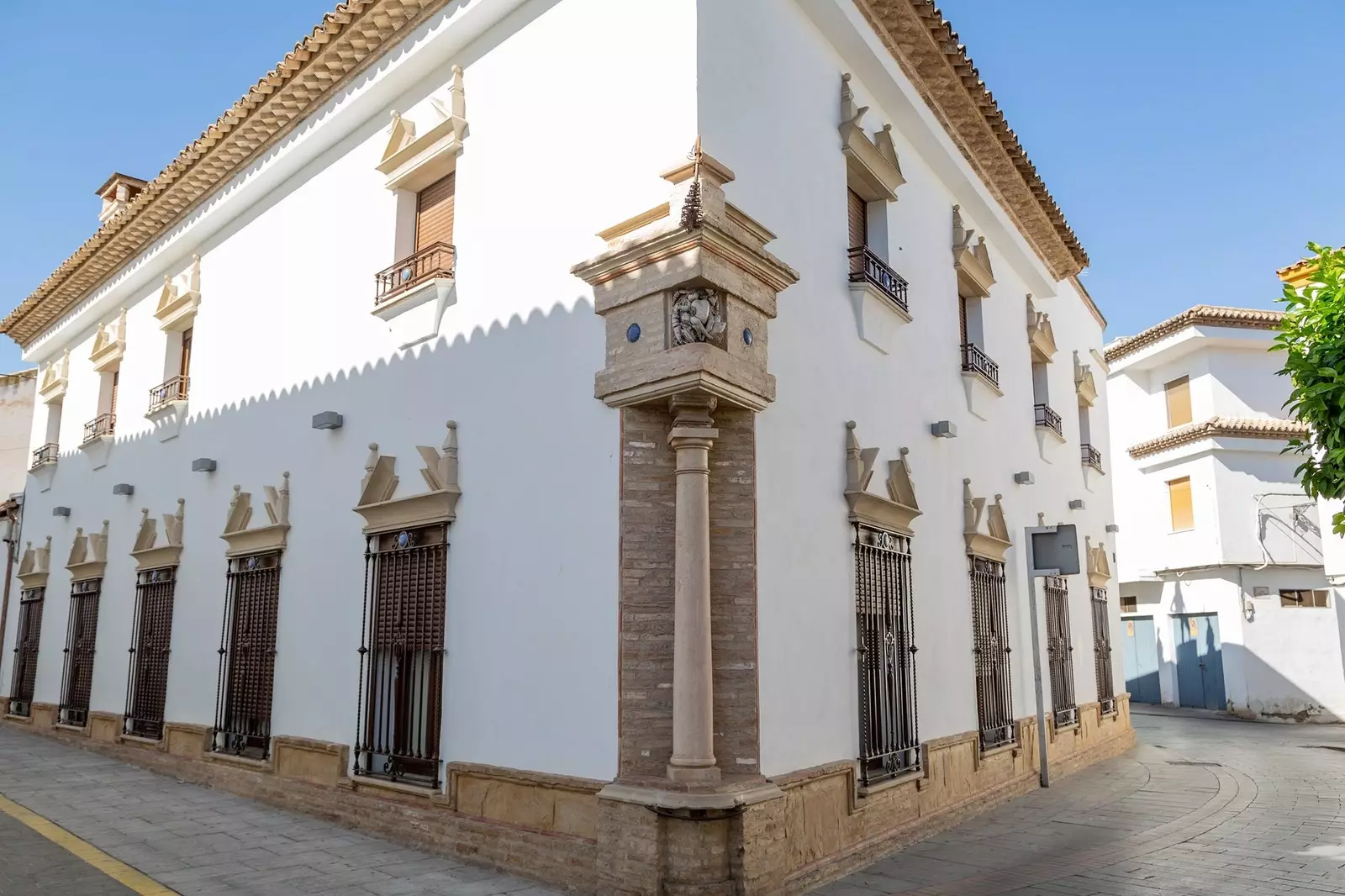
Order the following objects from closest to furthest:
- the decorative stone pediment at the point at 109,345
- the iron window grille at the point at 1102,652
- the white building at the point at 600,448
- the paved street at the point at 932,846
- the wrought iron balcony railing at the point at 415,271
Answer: the white building at the point at 600,448 < the paved street at the point at 932,846 < the wrought iron balcony railing at the point at 415,271 < the decorative stone pediment at the point at 109,345 < the iron window grille at the point at 1102,652

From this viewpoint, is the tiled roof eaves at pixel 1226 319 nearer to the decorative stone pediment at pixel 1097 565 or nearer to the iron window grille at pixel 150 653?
the decorative stone pediment at pixel 1097 565

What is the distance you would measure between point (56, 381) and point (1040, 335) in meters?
14.7

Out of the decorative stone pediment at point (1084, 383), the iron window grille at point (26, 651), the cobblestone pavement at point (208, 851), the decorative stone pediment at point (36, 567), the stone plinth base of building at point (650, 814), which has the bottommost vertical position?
the cobblestone pavement at point (208, 851)

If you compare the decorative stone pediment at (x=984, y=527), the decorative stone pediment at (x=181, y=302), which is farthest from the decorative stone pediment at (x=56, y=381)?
the decorative stone pediment at (x=984, y=527)

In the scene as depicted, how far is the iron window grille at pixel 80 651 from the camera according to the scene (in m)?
12.5

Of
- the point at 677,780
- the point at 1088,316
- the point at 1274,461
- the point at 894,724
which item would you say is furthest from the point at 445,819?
the point at 1274,461

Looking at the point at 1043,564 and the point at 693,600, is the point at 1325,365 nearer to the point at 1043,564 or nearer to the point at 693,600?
the point at 1043,564

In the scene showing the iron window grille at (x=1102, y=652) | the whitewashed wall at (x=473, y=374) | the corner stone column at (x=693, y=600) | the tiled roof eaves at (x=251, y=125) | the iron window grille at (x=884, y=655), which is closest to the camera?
the corner stone column at (x=693, y=600)

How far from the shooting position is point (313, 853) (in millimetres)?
6738

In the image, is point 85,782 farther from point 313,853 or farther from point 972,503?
point 972,503

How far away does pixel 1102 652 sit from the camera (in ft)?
45.8

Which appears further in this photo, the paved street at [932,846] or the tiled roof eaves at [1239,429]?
the tiled roof eaves at [1239,429]

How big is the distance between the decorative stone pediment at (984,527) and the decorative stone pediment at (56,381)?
44.6 feet

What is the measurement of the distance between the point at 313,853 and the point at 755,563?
150 inches
